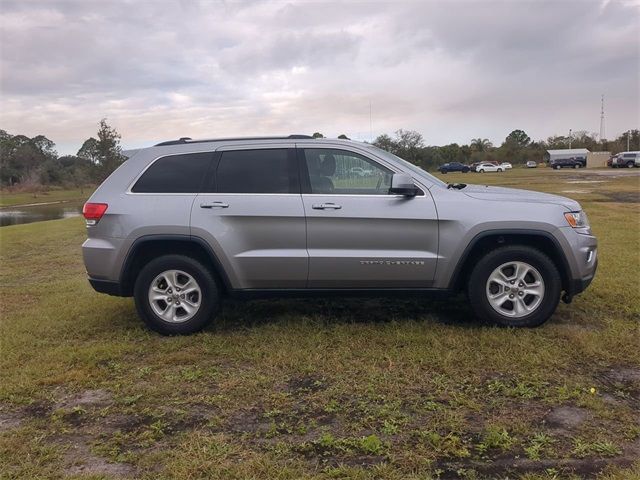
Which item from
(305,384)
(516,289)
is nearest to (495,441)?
(305,384)

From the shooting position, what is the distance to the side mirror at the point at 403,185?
15.7ft

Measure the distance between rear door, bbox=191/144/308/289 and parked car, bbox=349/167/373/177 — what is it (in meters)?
0.53

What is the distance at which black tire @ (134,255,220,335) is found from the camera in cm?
502

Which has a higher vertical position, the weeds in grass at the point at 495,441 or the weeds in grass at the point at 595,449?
the weeds in grass at the point at 495,441

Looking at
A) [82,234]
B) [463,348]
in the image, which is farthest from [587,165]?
[463,348]

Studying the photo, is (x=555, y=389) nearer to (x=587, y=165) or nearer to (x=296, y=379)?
(x=296, y=379)

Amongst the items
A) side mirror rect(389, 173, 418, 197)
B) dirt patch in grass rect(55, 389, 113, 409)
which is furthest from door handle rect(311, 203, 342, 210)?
dirt patch in grass rect(55, 389, 113, 409)

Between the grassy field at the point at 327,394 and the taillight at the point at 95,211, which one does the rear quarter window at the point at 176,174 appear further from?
the grassy field at the point at 327,394

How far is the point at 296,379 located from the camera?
405 cm

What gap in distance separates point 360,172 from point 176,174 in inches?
69.6

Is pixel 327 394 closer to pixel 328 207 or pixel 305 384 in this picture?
pixel 305 384

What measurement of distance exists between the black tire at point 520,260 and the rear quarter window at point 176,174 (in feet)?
9.00

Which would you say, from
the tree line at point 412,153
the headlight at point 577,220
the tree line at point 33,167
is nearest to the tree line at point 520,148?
the tree line at point 412,153

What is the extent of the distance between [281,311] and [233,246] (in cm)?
120
